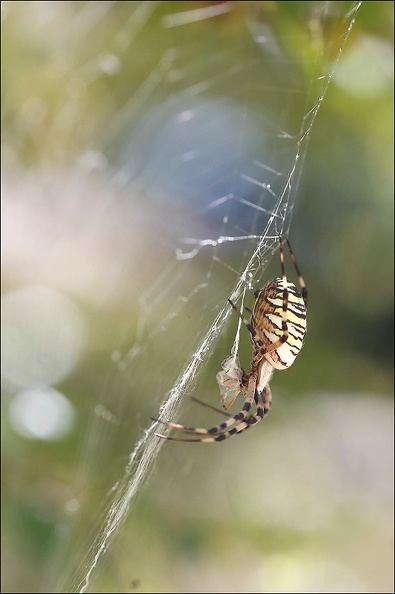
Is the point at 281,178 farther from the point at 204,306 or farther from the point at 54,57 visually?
the point at 54,57

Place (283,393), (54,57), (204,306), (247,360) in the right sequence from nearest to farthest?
(247,360)
(204,306)
(54,57)
(283,393)

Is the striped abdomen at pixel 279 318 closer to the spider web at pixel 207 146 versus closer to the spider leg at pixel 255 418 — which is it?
the spider web at pixel 207 146

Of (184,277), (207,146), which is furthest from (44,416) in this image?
(207,146)

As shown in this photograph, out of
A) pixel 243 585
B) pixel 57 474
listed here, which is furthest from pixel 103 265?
pixel 243 585

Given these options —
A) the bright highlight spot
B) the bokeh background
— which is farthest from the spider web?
the bright highlight spot

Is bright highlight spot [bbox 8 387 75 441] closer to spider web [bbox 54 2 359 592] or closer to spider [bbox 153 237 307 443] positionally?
spider web [bbox 54 2 359 592]

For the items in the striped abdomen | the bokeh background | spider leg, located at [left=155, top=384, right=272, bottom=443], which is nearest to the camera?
the striped abdomen
